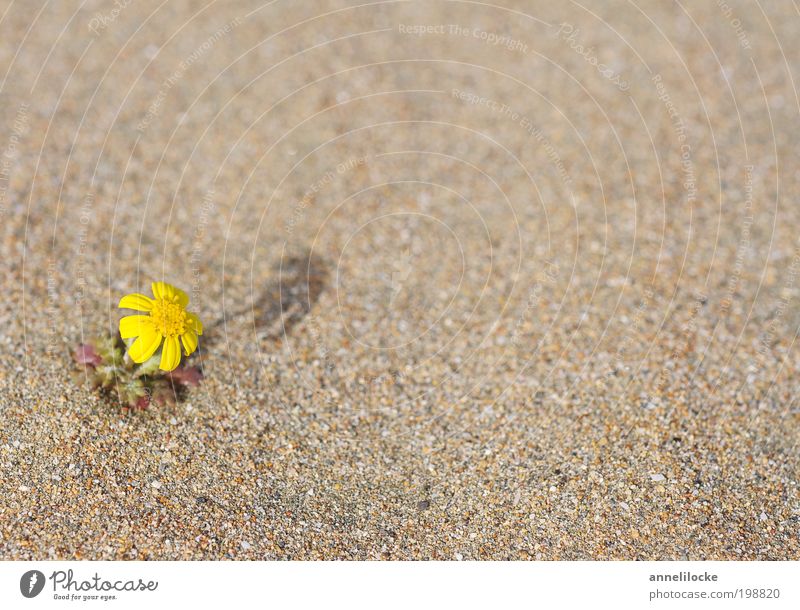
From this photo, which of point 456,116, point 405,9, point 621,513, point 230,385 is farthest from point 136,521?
point 405,9

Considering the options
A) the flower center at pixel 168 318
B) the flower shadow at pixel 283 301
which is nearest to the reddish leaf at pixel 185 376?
the flower shadow at pixel 283 301

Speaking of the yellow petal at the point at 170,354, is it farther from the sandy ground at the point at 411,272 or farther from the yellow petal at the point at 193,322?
the sandy ground at the point at 411,272

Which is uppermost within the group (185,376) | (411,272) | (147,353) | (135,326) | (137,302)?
(411,272)

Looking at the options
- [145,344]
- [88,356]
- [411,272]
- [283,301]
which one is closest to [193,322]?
[145,344]

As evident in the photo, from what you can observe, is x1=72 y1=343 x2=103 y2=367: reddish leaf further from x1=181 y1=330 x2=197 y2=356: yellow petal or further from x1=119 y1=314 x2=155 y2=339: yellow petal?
x1=181 y1=330 x2=197 y2=356: yellow petal

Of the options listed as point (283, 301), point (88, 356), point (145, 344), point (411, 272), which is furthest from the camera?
point (411, 272)

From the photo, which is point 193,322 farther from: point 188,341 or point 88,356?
point 88,356
